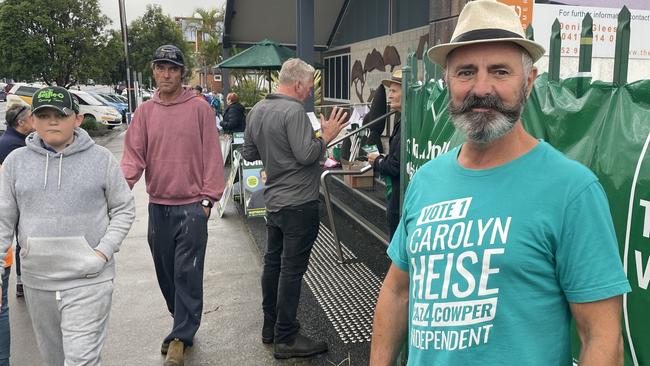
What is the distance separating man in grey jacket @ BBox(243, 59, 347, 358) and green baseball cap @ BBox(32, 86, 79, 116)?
4.03 ft

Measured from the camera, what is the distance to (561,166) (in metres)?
1.32

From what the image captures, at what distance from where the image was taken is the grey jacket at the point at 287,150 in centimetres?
347

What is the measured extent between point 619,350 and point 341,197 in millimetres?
6868

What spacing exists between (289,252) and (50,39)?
785 inches

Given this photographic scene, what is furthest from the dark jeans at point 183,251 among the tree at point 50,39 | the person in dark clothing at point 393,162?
the tree at point 50,39

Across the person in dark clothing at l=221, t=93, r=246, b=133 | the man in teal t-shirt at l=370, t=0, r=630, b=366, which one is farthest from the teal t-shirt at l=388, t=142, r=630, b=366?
the person in dark clothing at l=221, t=93, r=246, b=133

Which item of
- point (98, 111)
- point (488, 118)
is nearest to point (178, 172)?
point (488, 118)

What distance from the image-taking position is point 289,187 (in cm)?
355

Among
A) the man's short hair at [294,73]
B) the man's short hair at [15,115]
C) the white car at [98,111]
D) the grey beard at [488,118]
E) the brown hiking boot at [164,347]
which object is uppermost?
the man's short hair at [294,73]

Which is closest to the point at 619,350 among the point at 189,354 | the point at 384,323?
the point at 384,323

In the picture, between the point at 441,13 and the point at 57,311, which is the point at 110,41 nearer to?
the point at 441,13

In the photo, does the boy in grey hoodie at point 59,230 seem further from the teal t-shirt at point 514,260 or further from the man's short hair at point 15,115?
the man's short hair at point 15,115

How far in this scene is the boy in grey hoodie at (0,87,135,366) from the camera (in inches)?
104

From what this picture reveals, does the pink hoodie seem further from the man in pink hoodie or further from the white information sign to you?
the white information sign
